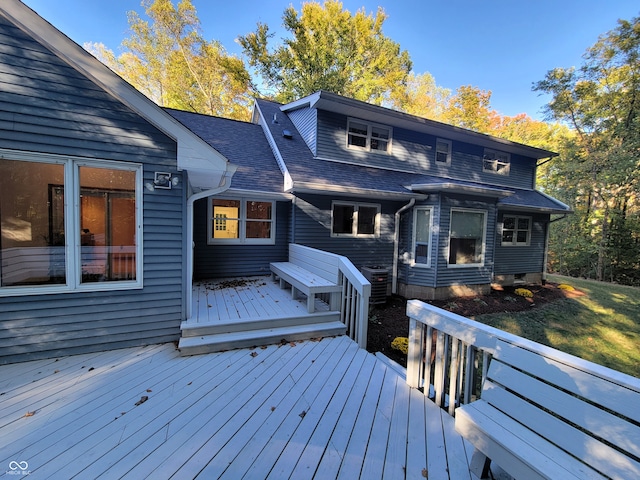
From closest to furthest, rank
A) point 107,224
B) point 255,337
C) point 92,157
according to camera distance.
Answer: point 92,157, point 107,224, point 255,337

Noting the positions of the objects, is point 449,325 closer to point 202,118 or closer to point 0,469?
point 0,469

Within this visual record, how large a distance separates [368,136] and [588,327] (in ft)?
24.9

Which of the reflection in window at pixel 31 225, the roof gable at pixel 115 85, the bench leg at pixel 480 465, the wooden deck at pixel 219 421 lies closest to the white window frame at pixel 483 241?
the wooden deck at pixel 219 421

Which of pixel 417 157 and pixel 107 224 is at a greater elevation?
pixel 417 157

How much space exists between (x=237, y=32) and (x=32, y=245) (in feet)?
65.2

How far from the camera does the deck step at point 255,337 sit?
A: 11.5 feet

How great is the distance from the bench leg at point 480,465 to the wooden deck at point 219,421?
71 millimetres

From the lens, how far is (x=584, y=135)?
47.8ft

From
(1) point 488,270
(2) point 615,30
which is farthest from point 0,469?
(2) point 615,30

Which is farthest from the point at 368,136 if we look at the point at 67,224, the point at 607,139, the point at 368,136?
the point at 607,139

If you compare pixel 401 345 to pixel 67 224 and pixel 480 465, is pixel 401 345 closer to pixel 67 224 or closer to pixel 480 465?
pixel 480 465

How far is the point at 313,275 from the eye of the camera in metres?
5.32

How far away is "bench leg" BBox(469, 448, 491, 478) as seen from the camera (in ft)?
5.94

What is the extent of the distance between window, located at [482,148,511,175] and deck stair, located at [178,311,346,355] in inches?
398
